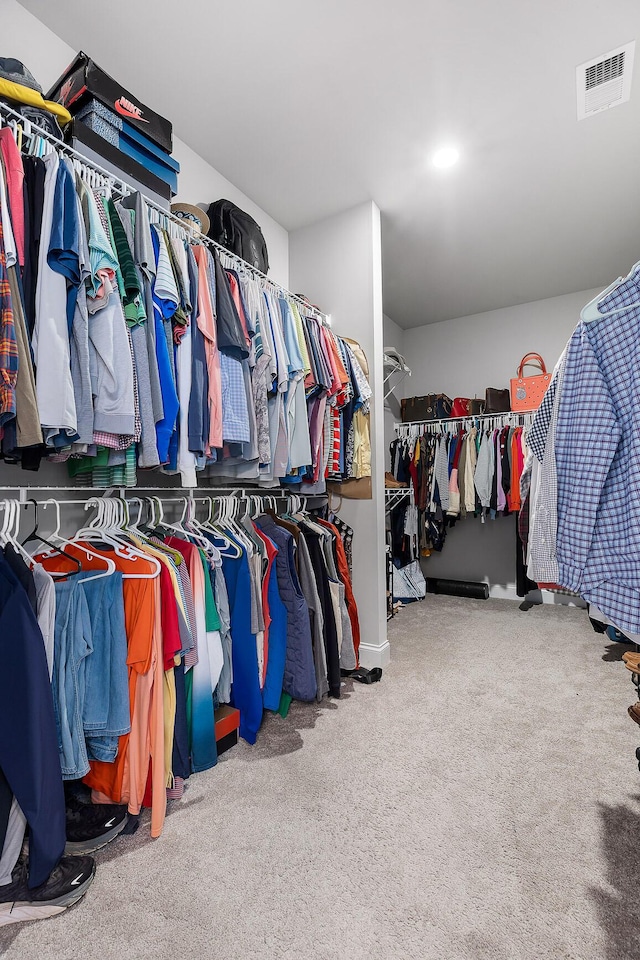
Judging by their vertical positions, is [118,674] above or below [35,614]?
below

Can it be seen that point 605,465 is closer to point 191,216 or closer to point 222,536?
point 222,536

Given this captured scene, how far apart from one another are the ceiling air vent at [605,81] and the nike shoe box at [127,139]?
1.82m

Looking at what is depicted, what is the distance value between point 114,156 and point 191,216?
466 millimetres

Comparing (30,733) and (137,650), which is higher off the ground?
(137,650)

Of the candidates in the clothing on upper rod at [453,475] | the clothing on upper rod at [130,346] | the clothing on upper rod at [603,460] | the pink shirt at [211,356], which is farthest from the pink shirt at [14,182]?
the clothing on upper rod at [453,475]

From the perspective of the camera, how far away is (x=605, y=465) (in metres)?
1.02

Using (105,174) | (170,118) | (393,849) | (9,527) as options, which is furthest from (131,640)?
(170,118)

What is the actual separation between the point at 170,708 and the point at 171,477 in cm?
105

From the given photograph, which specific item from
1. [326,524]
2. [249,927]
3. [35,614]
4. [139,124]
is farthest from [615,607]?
[139,124]

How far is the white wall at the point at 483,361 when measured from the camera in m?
4.48

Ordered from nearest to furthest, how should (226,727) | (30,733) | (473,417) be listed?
(30,733)
(226,727)
(473,417)

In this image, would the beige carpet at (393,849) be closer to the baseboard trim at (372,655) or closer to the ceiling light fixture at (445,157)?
the baseboard trim at (372,655)

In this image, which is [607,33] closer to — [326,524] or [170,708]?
[326,524]

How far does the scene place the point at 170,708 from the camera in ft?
5.04
